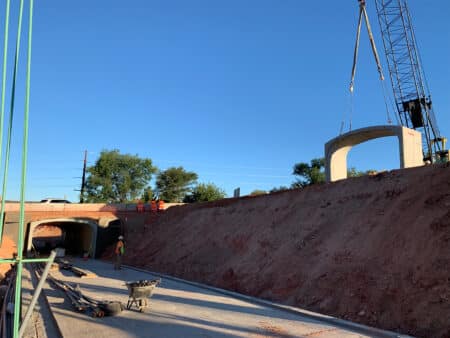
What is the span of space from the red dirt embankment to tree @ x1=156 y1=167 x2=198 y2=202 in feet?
161

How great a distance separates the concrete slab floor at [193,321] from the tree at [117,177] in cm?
5658

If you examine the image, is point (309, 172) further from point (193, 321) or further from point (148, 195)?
point (193, 321)

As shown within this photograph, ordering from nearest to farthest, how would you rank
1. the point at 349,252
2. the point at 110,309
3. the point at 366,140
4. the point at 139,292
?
1. the point at 110,309
2. the point at 139,292
3. the point at 349,252
4. the point at 366,140

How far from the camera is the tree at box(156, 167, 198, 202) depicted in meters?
71.4

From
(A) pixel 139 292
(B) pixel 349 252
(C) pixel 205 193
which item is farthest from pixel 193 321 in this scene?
(C) pixel 205 193

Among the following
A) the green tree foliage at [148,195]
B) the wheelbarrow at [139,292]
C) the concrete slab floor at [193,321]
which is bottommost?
the concrete slab floor at [193,321]

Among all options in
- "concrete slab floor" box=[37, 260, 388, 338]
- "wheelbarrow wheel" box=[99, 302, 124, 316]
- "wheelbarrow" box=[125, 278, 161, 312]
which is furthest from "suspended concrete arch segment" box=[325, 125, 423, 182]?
"wheelbarrow wheel" box=[99, 302, 124, 316]

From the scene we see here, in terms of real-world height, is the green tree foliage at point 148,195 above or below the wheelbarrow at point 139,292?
above

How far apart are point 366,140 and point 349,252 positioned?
34.1 feet

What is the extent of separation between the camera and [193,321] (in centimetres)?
909

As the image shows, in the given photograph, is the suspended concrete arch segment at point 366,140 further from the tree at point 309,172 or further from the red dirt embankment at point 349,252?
the tree at point 309,172

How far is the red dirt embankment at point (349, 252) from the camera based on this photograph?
888 cm

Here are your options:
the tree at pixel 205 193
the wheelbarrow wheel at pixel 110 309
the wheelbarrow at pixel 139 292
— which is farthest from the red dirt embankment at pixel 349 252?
the tree at pixel 205 193

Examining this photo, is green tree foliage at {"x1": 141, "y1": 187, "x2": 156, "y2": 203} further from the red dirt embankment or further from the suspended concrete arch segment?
the suspended concrete arch segment
